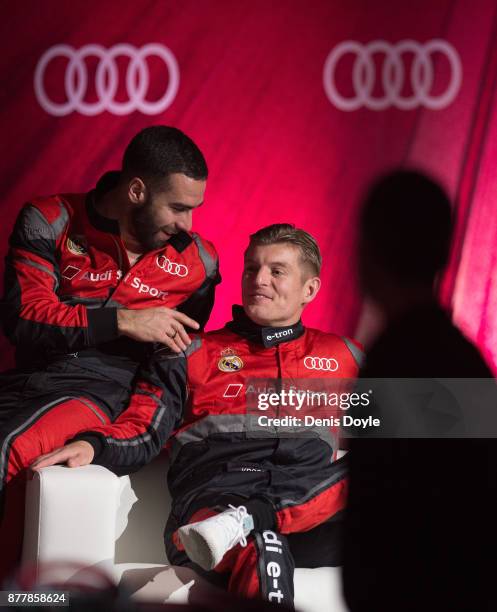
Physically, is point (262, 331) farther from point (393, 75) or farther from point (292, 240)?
point (393, 75)

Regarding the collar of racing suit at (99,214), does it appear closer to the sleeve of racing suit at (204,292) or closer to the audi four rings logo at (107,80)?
the sleeve of racing suit at (204,292)

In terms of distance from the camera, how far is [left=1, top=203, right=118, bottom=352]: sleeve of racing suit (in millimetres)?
2266

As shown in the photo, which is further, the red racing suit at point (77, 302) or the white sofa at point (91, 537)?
the red racing suit at point (77, 302)

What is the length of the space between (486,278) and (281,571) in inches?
53.2

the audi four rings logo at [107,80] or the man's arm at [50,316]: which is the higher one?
the audi four rings logo at [107,80]

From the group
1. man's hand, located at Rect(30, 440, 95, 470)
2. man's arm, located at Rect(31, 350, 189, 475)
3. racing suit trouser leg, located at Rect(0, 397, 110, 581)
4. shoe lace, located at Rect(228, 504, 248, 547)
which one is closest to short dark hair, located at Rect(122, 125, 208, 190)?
man's arm, located at Rect(31, 350, 189, 475)

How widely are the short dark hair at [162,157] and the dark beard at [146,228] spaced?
7 cm

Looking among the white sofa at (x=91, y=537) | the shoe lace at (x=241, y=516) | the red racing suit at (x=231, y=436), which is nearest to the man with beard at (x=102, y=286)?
the red racing suit at (x=231, y=436)

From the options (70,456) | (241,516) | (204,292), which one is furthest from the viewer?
(204,292)

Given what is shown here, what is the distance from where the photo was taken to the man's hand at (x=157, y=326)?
2170 millimetres

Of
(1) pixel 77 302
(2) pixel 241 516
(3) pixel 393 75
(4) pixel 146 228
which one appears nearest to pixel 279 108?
(3) pixel 393 75

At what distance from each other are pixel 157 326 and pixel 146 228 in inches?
16.6

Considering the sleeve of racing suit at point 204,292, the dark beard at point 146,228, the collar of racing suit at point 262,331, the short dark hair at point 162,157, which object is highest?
the short dark hair at point 162,157

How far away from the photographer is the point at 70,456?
1875 mm
